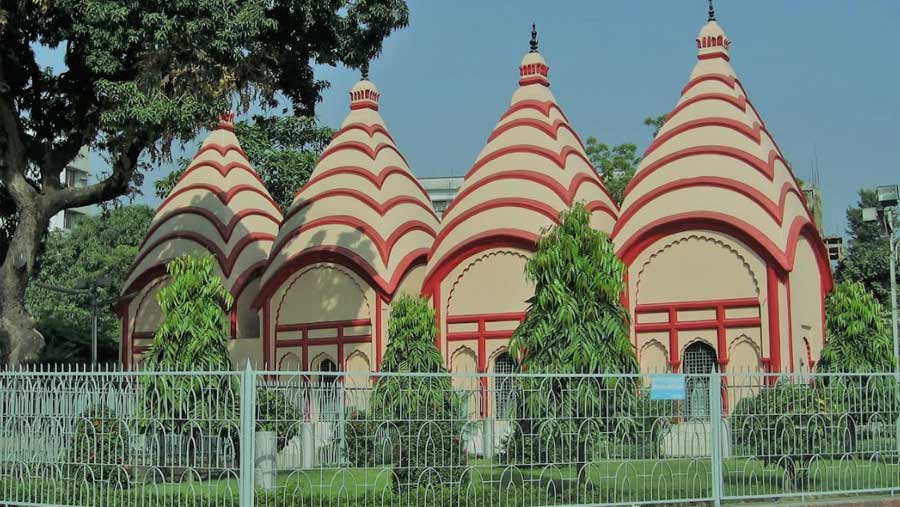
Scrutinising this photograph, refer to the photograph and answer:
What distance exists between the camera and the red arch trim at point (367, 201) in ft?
78.4

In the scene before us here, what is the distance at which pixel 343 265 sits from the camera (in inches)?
926

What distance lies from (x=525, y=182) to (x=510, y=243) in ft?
4.22

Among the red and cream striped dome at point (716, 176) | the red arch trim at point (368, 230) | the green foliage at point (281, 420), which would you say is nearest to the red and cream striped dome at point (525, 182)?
the red arch trim at point (368, 230)

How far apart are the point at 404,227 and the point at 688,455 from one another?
12324mm

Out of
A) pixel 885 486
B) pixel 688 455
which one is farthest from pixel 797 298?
pixel 688 455

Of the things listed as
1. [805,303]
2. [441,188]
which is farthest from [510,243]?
[441,188]

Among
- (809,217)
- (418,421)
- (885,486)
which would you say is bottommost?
(885,486)

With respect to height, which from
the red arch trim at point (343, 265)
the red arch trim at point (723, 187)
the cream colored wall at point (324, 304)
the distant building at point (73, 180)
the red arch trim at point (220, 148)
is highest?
the distant building at point (73, 180)

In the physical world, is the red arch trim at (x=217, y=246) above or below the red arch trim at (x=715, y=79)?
below

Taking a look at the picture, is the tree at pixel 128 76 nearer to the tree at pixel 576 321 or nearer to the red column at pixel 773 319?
the tree at pixel 576 321

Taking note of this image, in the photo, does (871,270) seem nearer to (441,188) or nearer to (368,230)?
(368,230)

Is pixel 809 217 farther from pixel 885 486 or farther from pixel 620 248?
pixel 885 486

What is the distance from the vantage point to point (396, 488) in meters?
11.6

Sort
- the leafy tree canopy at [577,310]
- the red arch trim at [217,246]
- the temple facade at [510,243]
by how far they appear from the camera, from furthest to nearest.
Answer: the red arch trim at [217,246] < the temple facade at [510,243] < the leafy tree canopy at [577,310]
